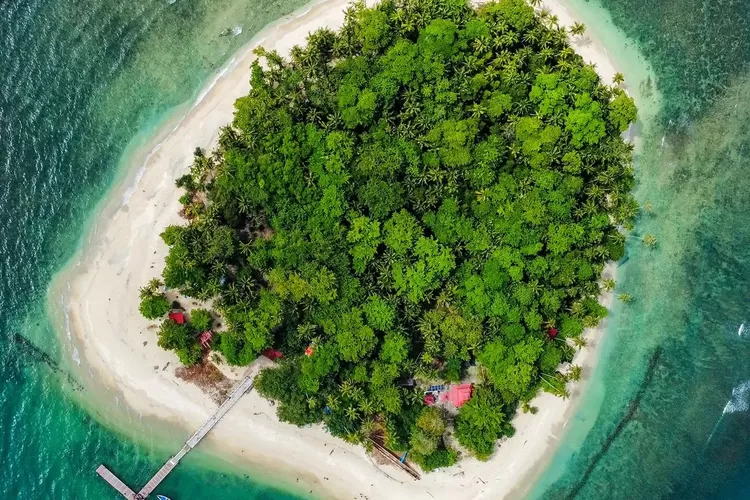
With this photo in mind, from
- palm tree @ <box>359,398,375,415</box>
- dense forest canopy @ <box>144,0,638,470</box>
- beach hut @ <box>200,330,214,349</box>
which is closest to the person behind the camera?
dense forest canopy @ <box>144,0,638,470</box>

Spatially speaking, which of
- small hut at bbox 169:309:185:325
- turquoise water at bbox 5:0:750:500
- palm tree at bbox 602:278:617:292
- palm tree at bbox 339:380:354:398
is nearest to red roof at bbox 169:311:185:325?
small hut at bbox 169:309:185:325

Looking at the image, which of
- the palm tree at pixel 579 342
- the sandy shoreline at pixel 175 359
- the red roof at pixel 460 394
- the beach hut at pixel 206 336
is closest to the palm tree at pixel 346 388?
the sandy shoreline at pixel 175 359

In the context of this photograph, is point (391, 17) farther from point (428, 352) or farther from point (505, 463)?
point (505, 463)

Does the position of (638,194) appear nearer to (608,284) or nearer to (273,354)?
(608,284)

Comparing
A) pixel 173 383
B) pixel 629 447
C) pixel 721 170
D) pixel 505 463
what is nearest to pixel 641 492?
pixel 629 447

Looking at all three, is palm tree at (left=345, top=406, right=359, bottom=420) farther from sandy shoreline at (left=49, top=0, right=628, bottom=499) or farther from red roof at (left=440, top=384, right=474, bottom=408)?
red roof at (left=440, top=384, right=474, bottom=408)
